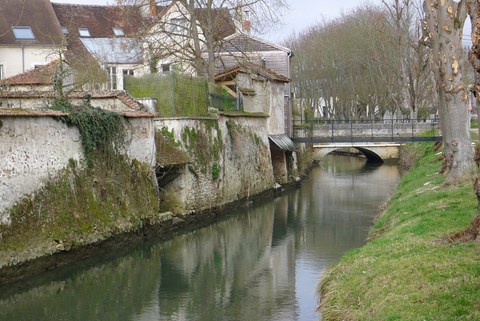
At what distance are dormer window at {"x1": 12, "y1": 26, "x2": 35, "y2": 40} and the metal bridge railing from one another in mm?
16860

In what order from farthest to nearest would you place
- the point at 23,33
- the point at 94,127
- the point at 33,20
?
1. the point at 33,20
2. the point at 23,33
3. the point at 94,127

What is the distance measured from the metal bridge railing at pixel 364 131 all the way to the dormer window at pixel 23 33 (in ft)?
55.3

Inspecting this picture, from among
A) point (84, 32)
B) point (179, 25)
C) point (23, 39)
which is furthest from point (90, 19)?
point (179, 25)

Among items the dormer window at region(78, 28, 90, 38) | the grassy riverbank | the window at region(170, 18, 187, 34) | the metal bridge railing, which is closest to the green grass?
the window at region(170, 18, 187, 34)

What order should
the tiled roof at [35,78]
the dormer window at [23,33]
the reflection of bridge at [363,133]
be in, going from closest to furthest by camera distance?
the tiled roof at [35,78]
the reflection of bridge at [363,133]
the dormer window at [23,33]

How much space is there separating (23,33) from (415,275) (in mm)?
36309

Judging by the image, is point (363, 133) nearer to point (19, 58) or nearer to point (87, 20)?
point (19, 58)

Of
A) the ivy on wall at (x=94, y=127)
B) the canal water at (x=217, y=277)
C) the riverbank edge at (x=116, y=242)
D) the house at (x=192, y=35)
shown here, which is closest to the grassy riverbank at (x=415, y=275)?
the canal water at (x=217, y=277)

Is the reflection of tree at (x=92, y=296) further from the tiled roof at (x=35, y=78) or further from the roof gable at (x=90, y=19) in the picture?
the roof gable at (x=90, y=19)

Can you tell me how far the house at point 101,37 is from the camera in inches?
1489

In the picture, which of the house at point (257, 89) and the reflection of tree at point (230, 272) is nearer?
the reflection of tree at point (230, 272)

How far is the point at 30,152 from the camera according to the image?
16.5 m

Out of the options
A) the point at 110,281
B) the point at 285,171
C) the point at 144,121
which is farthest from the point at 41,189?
the point at 285,171

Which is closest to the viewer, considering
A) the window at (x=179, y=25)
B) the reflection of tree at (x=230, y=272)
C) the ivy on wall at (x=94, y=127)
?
the reflection of tree at (x=230, y=272)
